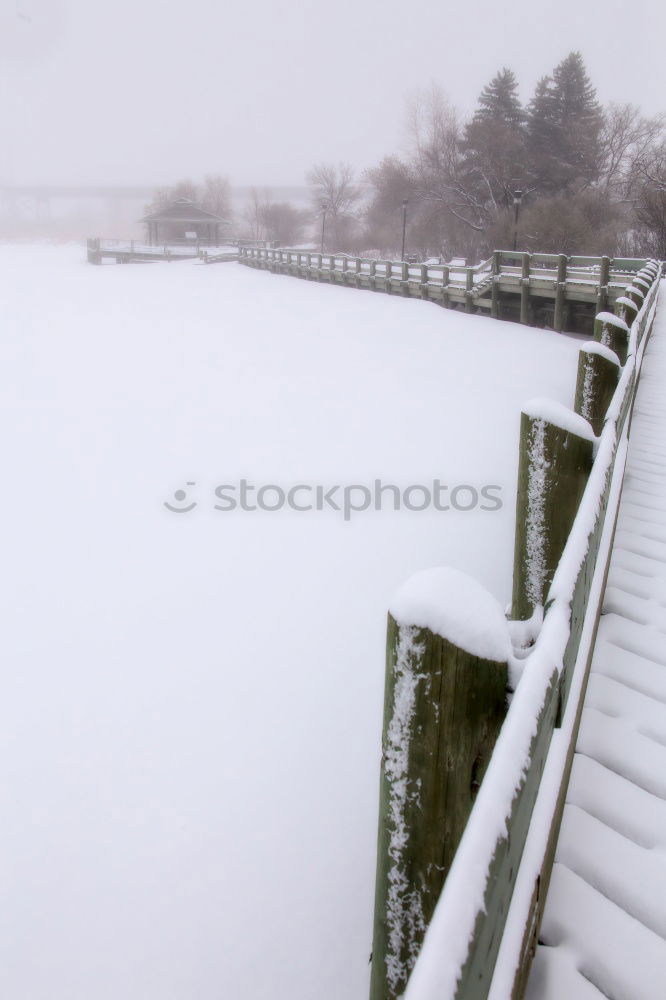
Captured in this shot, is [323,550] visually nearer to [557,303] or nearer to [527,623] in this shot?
[527,623]

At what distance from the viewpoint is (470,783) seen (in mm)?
1319

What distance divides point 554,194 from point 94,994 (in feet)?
149

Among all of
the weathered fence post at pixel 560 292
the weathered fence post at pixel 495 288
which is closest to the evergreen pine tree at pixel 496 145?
A: the weathered fence post at pixel 495 288

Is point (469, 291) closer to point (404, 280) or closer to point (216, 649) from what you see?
point (404, 280)

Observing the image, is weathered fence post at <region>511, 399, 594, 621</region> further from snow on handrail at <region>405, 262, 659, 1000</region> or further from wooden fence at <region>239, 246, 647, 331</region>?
wooden fence at <region>239, 246, 647, 331</region>

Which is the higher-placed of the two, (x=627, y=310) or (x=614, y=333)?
(x=627, y=310)

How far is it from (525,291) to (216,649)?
12403 mm

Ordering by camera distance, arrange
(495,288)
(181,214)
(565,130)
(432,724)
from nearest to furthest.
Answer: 1. (432,724)
2. (495,288)
3. (565,130)
4. (181,214)

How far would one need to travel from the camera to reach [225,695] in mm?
5551

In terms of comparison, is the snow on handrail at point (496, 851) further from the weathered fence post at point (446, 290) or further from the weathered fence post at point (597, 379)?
the weathered fence post at point (446, 290)

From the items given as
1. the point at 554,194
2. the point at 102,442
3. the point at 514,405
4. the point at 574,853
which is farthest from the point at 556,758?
the point at 554,194

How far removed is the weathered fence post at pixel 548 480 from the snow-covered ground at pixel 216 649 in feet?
6.54

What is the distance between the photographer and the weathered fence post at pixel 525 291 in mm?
15645

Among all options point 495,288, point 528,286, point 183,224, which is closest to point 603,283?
point 528,286
